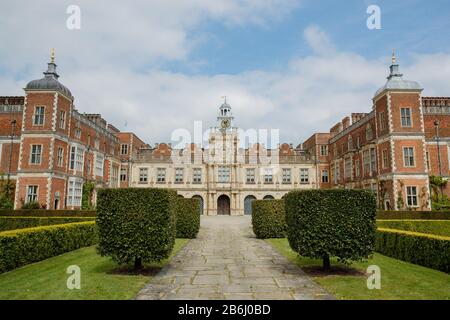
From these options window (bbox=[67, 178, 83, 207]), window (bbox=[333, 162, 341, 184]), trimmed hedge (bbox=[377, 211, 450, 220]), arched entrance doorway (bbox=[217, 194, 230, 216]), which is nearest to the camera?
trimmed hedge (bbox=[377, 211, 450, 220])

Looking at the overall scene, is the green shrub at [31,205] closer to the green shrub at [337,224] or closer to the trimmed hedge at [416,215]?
the green shrub at [337,224]

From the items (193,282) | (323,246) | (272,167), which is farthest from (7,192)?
(272,167)

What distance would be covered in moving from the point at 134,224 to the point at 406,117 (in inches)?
964

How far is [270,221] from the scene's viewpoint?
54.5 feet

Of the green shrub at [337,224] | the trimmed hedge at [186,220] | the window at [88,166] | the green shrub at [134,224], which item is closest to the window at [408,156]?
the trimmed hedge at [186,220]

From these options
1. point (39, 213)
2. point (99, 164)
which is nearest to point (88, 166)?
point (99, 164)

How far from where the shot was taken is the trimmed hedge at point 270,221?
54.4 ft

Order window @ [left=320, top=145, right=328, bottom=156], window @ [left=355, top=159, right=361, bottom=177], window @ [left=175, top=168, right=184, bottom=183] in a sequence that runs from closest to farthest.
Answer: window @ [left=355, top=159, right=361, bottom=177] → window @ [left=320, top=145, right=328, bottom=156] → window @ [left=175, top=168, right=184, bottom=183]

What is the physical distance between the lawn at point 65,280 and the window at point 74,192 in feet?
61.7

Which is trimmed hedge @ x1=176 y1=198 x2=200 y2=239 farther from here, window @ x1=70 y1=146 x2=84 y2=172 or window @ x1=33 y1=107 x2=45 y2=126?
window @ x1=70 y1=146 x2=84 y2=172

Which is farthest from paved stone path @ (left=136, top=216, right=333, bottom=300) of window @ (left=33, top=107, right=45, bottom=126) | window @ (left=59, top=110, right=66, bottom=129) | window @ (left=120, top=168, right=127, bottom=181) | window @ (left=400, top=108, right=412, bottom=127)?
window @ (left=120, top=168, right=127, bottom=181)

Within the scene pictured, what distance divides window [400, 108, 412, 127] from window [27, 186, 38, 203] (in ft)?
93.5

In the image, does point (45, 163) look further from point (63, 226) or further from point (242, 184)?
point (242, 184)

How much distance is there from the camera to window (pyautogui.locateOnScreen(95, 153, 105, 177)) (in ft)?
111
